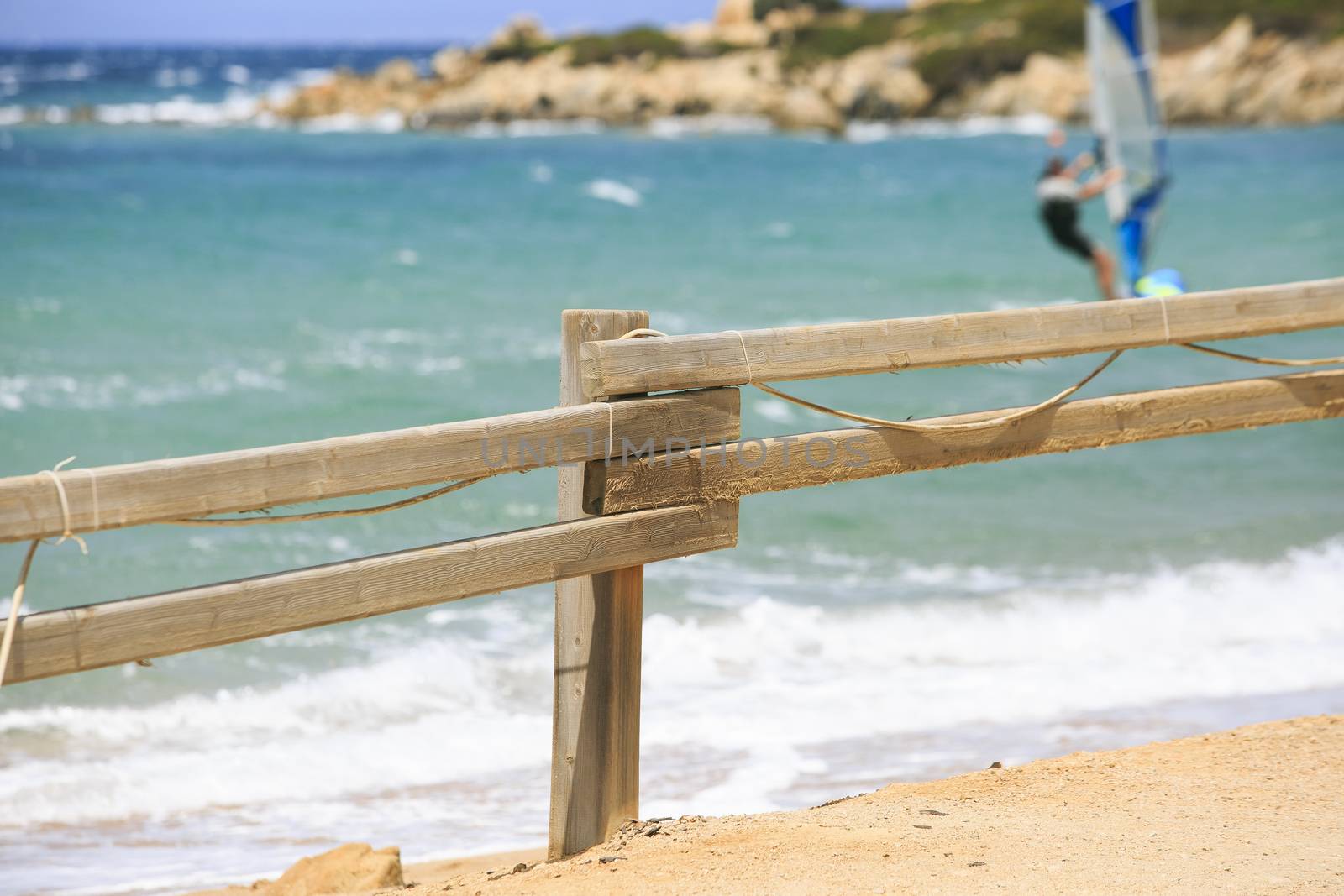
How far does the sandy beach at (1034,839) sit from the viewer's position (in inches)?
117

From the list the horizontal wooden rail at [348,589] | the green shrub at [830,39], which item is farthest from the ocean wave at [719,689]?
the green shrub at [830,39]

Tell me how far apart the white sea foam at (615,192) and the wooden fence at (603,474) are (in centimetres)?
2486

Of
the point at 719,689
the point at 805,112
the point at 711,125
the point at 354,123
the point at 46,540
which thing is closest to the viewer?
the point at 46,540

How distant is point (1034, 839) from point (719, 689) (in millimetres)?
2901

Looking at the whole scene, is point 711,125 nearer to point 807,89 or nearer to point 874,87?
point 807,89

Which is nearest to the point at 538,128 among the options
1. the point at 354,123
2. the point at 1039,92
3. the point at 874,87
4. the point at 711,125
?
the point at 711,125

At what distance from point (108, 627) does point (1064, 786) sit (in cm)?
253

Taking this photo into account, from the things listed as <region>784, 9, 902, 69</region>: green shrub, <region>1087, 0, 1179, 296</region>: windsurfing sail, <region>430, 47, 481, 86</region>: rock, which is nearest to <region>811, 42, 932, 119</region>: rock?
<region>784, 9, 902, 69</region>: green shrub

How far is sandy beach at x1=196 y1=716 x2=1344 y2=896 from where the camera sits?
9.79 feet

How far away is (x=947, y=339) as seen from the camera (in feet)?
11.8

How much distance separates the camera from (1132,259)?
16062 millimetres

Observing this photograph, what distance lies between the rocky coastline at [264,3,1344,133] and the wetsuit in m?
42.0

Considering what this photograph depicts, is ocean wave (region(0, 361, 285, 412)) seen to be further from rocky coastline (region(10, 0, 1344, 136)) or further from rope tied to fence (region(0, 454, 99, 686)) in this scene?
rocky coastline (region(10, 0, 1344, 136))

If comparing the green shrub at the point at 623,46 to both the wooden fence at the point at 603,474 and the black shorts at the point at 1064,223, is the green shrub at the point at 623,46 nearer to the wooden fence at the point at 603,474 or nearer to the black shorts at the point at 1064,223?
the black shorts at the point at 1064,223
